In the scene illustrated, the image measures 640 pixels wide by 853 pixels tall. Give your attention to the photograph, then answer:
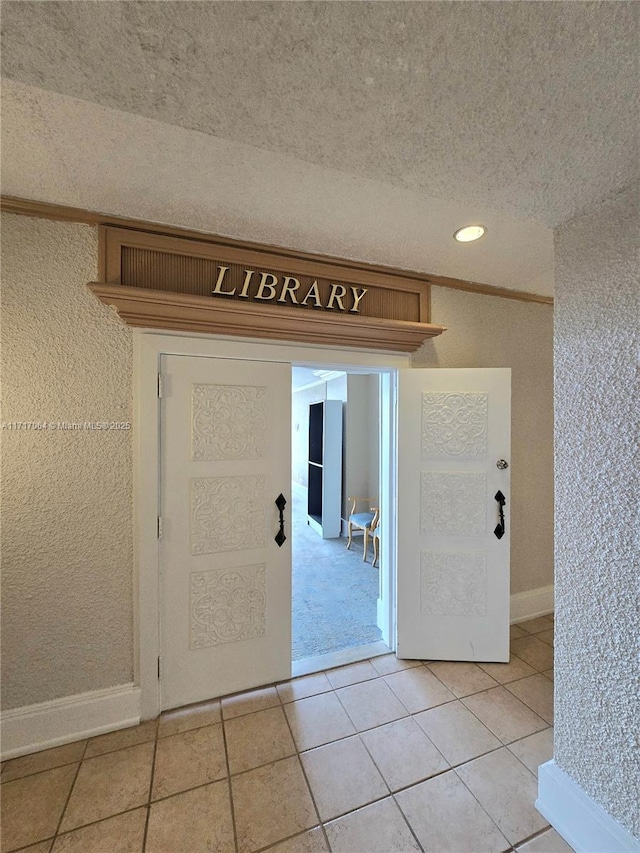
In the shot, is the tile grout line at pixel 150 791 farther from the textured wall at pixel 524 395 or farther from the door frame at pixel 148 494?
the textured wall at pixel 524 395

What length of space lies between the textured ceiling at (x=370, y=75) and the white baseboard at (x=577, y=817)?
2.05m

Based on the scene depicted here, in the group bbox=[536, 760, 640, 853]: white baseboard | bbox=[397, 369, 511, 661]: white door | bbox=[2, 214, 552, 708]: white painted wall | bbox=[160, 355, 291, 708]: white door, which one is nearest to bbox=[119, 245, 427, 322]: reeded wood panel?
bbox=[2, 214, 552, 708]: white painted wall

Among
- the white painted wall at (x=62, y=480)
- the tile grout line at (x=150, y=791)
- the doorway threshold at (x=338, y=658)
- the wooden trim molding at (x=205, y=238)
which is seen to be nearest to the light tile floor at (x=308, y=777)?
the tile grout line at (x=150, y=791)

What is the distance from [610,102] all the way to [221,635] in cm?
253

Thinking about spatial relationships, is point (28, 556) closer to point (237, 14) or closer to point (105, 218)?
point (105, 218)

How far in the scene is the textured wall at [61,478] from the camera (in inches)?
62.4

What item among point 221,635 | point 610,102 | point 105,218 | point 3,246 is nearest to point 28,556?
point 221,635

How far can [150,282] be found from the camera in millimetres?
1772

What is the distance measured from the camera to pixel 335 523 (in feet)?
16.5

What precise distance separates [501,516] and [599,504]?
43.3 inches

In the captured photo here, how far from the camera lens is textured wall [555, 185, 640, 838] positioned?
43.5 inches

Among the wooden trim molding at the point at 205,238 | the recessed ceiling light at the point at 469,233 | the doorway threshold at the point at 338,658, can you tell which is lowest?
the doorway threshold at the point at 338,658

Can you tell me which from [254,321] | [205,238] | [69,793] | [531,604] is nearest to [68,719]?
[69,793]

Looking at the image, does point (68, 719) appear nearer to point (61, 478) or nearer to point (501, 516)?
point (61, 478)
